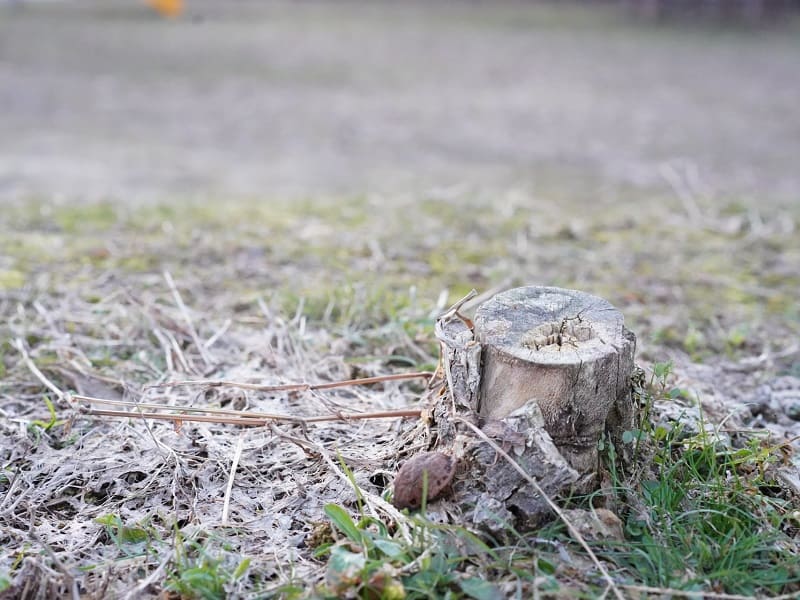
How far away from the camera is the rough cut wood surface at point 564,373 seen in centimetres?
177

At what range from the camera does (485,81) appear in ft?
29.6

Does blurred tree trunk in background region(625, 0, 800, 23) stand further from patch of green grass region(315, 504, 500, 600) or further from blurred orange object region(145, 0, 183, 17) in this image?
patch of green grass region(315, 504, 500, 600)

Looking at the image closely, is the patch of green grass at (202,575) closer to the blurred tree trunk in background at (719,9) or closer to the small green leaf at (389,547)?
the small green leaf at (389,547)

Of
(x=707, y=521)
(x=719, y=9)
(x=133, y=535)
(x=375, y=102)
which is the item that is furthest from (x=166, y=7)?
(x=707, y=521)

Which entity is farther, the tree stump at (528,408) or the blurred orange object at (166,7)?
the blurred orange object at (166,7)

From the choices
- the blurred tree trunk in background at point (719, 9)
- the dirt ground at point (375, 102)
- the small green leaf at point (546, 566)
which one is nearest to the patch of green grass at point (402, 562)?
the small green leaf at point (546, 566)

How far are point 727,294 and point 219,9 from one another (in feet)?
37.1

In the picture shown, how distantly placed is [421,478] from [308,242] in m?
2.61

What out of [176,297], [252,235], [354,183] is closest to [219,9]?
[354,183]

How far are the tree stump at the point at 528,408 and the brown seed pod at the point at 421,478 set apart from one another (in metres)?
0.03

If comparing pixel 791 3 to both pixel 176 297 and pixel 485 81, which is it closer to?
pixel 485 81

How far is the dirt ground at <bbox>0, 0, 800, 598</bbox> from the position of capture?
79.7 inches

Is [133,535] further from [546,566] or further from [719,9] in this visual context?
[719,9]

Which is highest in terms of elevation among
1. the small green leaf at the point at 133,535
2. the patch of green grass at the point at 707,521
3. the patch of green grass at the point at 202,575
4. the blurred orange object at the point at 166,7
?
the blurred orange object at the point at 166,7
